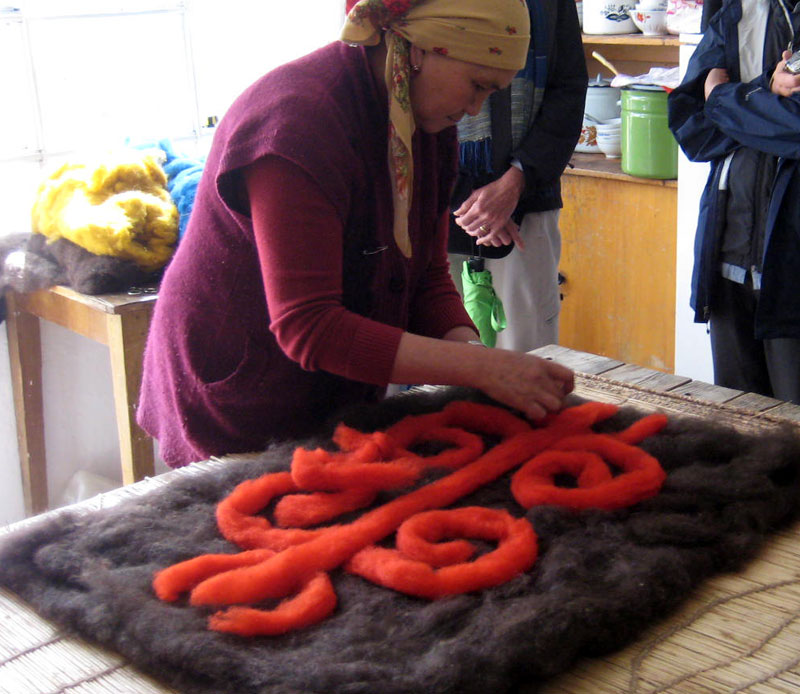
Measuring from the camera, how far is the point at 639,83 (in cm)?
281

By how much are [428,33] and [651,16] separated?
1988mm

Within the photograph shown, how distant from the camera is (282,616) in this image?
0.81 metres

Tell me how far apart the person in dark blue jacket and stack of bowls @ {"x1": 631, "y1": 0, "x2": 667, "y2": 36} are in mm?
704

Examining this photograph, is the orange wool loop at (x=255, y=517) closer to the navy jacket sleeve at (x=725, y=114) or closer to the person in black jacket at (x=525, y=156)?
the person in black jacket at (x=525, y=156)

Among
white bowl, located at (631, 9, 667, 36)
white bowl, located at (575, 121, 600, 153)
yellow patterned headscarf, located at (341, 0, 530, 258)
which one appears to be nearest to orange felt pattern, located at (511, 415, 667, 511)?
yellow patterned headscarf, located at (341, 0, 530, 258)

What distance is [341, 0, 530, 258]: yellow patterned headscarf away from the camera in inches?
42.3

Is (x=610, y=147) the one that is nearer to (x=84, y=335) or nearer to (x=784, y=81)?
(x=784, y=81)

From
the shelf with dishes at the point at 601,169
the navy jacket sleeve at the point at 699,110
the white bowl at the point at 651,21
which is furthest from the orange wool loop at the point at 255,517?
the white bowl at the point at 651,21

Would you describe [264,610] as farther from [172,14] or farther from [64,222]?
[172,14]

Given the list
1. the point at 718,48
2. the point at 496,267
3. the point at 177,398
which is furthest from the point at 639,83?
the point at 177,398

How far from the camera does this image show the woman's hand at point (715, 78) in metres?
2.09

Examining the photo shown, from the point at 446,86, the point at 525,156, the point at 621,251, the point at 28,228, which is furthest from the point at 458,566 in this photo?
the point at 621,251

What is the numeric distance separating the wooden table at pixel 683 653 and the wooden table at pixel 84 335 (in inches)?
44.5

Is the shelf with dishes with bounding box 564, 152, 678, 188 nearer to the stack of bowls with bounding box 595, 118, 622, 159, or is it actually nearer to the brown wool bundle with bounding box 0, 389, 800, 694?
the stack of bowls with bounding box 595, 118, 622, 159
